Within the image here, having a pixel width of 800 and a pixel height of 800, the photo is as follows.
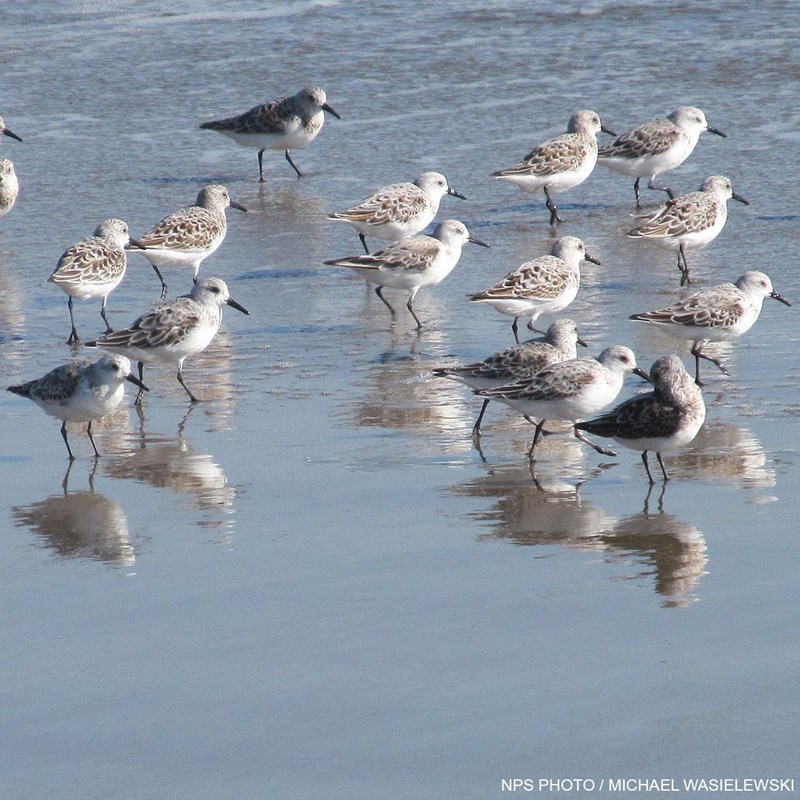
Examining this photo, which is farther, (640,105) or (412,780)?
(640,105)

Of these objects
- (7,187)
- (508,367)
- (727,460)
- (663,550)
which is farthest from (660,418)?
(7,187)

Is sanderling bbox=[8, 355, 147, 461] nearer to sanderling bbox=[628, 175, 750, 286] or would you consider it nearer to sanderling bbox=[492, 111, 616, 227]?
sanderling bbox=[628, 175, 750, 286]

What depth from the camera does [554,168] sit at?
17.6m

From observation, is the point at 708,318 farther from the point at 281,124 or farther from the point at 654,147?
the point at 281,124

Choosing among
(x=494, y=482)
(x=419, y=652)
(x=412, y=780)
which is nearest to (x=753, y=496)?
(x=494, y=482)

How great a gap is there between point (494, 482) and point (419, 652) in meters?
2.75

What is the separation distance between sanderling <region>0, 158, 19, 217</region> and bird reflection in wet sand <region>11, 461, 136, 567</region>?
873cm

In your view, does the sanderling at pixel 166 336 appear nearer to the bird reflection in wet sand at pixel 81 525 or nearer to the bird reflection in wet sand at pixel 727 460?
the bird reflection in wet sand at pixel 81 525

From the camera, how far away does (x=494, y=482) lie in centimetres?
927

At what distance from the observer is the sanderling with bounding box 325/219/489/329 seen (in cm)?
1375

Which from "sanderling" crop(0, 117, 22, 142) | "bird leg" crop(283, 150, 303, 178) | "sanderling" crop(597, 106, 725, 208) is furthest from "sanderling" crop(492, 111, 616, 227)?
"sanderling" crop(0, 117, 22, 142)

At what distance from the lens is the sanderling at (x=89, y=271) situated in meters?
13.2

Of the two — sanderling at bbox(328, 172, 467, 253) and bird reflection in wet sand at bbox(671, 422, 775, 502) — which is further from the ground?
sanderling at bbox(328, 172, 467, 253)

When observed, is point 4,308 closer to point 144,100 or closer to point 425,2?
point 144,100
